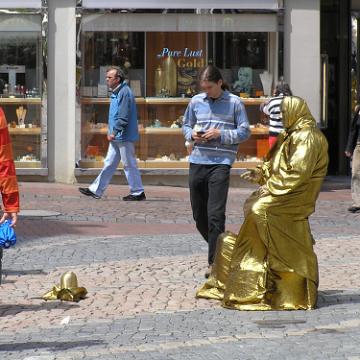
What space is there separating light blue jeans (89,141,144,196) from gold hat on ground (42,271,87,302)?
259 inches

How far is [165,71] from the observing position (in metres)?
18.7

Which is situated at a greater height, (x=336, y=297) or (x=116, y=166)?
(x=116, y=166)

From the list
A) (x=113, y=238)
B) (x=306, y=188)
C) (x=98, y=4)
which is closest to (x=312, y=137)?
(x=306, y=188)

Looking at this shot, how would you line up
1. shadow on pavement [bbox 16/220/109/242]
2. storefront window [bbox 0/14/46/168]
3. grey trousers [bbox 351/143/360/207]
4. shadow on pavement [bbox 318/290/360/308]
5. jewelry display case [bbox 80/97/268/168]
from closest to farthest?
shadow on pavement [bbox 318/290/360/308] → shadow on pavement [bbox 16/220/109/242] → grey trousers [bbox 351/143/360/207] → storefront window [bbox 0/14/46/168] → jewelry display case [bbox 80/97/268/168]

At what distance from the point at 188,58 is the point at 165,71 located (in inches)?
17.1

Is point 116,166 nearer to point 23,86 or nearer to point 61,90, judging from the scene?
Answer: point 61,90

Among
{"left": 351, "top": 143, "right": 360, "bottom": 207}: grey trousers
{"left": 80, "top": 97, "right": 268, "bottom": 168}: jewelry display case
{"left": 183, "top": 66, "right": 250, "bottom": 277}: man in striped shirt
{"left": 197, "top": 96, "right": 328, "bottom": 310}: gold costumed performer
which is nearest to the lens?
{"left": 197, "top": 96, "right": 328, "bottom": 310}: gold costumed performer

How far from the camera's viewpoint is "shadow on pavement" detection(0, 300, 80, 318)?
30.0 feet

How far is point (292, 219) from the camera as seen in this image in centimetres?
901

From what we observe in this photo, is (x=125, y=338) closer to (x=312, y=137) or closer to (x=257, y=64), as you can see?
(x=312, y=137)

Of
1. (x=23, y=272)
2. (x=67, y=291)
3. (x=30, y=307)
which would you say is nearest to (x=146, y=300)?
(x=67, y=291)

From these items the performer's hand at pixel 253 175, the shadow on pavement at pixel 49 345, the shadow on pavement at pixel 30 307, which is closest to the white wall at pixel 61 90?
the shadow on pavement at pixel 30 307

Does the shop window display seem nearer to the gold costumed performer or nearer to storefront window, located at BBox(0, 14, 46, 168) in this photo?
storefront window, located at BBox(0, 14, 46, 168)

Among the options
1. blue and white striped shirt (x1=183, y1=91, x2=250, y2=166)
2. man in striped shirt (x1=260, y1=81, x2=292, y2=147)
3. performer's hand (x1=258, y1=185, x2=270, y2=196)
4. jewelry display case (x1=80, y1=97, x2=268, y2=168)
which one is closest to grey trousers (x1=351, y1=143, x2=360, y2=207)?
man in striped shirt (x1=260, y1=81, x2=292, y2=147)
